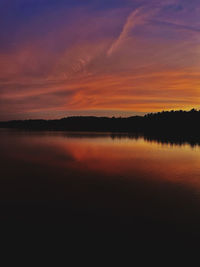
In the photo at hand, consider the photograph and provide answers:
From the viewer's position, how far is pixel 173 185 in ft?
62.2

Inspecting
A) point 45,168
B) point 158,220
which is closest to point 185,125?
point 45,168

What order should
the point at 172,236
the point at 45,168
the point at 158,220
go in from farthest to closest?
1. the point at 45,168
2. the point at 158,220
3. the point at 172,236

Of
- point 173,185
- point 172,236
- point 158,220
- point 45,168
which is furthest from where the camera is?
point 45,168

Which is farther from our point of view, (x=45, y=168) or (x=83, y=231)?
(x=45, y=168)

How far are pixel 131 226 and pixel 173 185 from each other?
9739mm

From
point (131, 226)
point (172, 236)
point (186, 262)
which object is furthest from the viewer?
point (131, 226)

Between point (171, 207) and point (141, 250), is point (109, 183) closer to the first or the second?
point (171, 207)

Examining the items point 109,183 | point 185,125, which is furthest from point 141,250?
point 185,125

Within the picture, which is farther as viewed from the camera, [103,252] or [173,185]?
[173,185]

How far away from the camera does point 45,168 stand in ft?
88.3

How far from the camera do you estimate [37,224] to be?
1086 centimetres

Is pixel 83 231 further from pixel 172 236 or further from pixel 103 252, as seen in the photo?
pixel 172 236

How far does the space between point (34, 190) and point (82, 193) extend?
13.2 feet

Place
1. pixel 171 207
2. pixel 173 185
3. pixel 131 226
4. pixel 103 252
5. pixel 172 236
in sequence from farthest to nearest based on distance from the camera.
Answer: pixel 173 185
pixel 171 207
pixel 131 226
pixel 172 236
pixel 103 252
